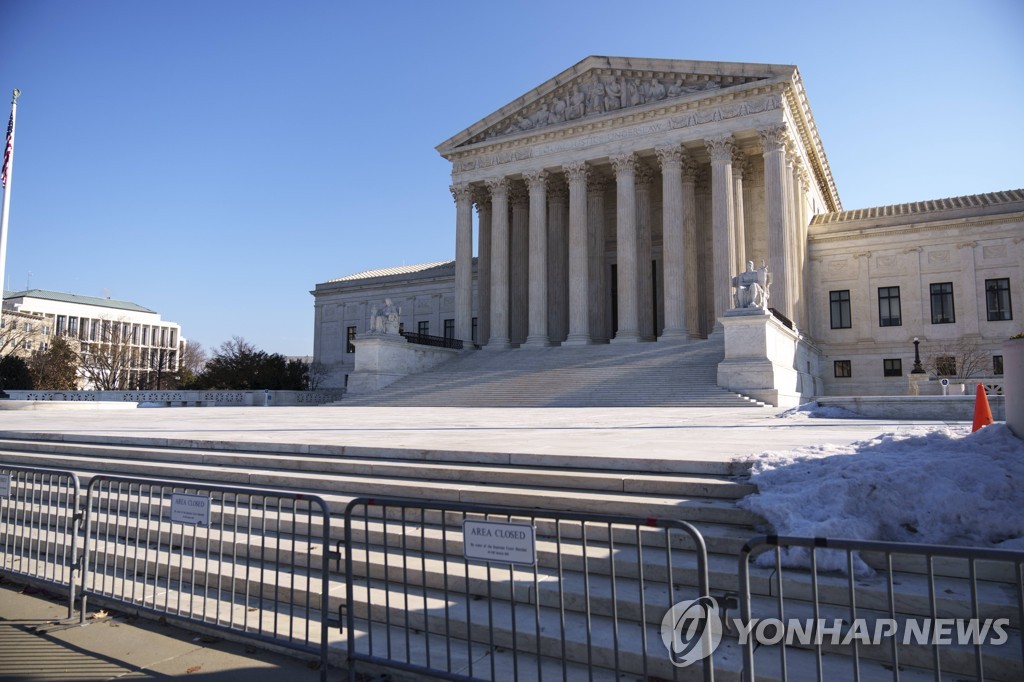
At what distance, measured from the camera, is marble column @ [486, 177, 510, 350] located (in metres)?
40.4

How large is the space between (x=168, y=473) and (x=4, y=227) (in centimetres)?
2115

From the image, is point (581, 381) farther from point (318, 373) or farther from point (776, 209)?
point (318, 373)

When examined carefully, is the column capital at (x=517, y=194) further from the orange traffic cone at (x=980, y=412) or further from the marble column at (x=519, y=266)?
the orange traffic cone at (x=980, y=412)

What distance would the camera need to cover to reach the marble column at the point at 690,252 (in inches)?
1431

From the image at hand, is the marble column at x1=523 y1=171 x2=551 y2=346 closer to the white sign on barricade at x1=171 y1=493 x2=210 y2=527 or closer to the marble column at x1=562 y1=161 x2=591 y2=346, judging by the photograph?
the marble column at x1=562 y1=161 x2=591 y2=346

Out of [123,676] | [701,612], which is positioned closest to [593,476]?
[701,612]

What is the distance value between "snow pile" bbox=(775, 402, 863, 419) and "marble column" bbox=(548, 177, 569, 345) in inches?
923

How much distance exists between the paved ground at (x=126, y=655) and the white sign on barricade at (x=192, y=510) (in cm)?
95

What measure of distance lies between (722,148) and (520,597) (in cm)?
3334

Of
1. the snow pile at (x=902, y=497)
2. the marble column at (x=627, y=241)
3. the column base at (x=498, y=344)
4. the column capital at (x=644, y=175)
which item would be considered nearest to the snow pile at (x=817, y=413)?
the snow pile at (x=902, y=497)

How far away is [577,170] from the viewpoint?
38406 millimetres

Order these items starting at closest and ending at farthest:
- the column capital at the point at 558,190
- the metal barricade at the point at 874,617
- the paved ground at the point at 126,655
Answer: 1. the metal barricade at the point at 874,617
2. the paved ground at the point at 126,655
3. the column capital at the point at 558,190

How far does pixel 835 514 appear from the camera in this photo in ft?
17.2

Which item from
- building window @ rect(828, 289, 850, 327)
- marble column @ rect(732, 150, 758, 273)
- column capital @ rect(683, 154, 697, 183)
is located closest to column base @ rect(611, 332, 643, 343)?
marble column @ rect(732, 150, 758, 273)
